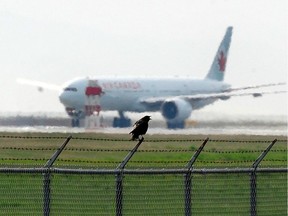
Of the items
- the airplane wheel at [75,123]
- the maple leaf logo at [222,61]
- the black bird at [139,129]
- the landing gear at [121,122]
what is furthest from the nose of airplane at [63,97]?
the black bird at [139,129]

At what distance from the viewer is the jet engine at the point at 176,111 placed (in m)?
78.6

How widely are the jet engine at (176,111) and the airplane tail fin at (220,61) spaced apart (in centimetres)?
1309

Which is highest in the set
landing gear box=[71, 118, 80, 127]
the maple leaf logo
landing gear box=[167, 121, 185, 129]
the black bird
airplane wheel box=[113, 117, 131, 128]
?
the black bird

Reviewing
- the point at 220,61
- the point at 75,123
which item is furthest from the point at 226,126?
the point at 220,61

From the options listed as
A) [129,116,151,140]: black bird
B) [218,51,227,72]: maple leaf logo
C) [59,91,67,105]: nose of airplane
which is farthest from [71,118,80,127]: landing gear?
[129,116,151,140]: black bird

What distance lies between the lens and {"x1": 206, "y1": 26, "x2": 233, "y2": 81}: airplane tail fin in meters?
96.5

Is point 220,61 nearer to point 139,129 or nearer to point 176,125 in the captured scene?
point 176,125

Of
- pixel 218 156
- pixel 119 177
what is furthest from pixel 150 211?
pixel 218 156

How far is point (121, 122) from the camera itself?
7956cm

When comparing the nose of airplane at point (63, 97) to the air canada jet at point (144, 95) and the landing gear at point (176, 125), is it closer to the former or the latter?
the air canada jet at point (144, 95)

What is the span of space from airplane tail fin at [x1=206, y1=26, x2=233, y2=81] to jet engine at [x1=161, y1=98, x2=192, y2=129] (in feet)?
42.9

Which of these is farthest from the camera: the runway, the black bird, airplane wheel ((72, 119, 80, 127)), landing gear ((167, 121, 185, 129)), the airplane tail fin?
the airplane tail fin

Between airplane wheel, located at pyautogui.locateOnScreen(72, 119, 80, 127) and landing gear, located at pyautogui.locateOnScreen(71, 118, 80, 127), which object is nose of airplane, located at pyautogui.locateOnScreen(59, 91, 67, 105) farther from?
airplane wheel, located at pyautogui.locateOnScreen(72, 119, 80, 127)

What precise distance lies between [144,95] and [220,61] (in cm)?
1540
